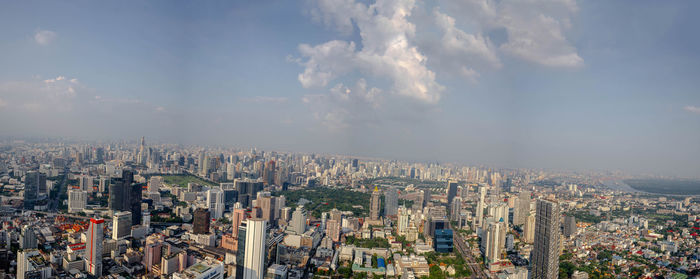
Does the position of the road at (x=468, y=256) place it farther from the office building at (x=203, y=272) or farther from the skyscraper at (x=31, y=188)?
the skyscraper at (x=31, y=188)

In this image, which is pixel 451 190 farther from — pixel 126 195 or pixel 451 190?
pixel 126 195

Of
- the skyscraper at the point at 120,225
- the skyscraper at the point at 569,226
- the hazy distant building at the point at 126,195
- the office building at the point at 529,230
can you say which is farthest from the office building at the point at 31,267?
the skyscraper at the point at 569,226

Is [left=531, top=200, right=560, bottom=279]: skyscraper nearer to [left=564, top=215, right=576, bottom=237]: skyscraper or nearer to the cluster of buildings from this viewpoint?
the cluster of buildings

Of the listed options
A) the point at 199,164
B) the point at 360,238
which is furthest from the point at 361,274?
the point at 199,164

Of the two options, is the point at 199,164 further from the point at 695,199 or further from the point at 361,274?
the point at 695,199

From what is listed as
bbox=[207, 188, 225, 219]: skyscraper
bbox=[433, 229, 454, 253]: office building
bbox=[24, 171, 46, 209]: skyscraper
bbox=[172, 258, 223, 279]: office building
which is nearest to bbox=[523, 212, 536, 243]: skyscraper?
bbox=[433, 229, 454, 253]: office building

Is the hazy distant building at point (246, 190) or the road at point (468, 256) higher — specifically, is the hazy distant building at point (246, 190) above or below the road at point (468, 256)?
above
